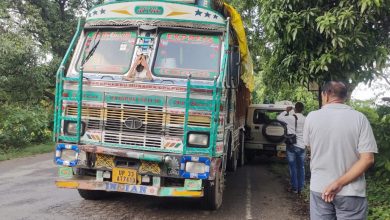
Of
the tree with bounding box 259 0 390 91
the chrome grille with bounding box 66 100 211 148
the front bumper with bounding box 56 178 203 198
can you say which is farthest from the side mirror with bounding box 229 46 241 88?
the front bumper with bounding box 56 178 203 198

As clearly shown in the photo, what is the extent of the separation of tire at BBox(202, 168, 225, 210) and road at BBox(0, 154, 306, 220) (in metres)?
Answer: 0.12

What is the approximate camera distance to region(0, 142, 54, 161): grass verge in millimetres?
12154

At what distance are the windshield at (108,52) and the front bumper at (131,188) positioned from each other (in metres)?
1.67

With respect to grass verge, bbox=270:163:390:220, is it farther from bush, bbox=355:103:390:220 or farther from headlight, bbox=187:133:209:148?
headlight, bbox=187:133:209:148

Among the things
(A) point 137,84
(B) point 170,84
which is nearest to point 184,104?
(B) point 170,84

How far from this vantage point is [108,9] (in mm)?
6629

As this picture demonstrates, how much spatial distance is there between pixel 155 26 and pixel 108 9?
2.75 feet

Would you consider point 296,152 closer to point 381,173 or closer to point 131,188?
point 381,173

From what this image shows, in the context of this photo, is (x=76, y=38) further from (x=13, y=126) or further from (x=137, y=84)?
(x=13, y=126)

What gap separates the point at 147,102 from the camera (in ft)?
19.0

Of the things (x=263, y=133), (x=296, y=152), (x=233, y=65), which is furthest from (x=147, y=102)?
(x=263, y=133)

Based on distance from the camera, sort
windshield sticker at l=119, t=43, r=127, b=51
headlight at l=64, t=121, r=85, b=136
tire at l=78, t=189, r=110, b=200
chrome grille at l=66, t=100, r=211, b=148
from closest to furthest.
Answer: chrome grille at l=66, t=100, r=211, b=148 → headlight at l=64, t=121, r=85, b=136 → windshield sticker at l=119, t=43, r=127, b=51 → tire at l=78, t=189, r=110, b=200

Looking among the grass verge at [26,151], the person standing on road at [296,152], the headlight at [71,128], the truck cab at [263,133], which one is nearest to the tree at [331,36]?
the person standing on road at [296,152]

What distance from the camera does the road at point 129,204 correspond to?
616 centimetres
